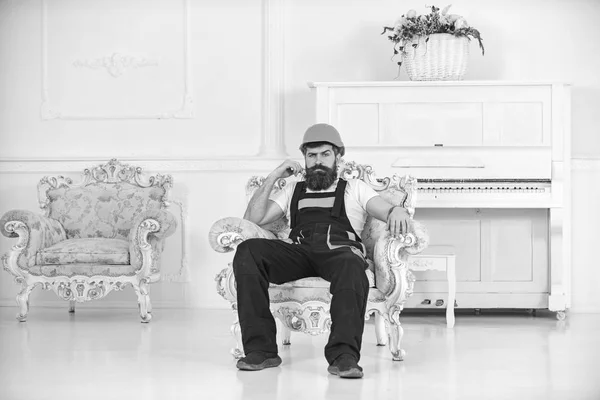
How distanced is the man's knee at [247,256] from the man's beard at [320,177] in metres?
0.49

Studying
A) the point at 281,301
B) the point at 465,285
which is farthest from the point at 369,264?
the point at 465,285

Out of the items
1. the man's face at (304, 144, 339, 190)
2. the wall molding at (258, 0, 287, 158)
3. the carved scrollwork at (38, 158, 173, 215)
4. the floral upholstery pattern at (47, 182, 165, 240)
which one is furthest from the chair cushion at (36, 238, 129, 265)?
the man's face at (304, 144, 339, 190)

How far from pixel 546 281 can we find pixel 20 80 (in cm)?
394

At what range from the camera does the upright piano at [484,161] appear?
5.50 meters

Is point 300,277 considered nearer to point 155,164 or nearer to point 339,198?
point 339,198

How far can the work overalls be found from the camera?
360 centimetres

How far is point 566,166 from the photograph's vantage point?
5.68 meters

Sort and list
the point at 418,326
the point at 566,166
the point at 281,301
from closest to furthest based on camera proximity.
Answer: the point at 281,301, the point at 418,326, the point at 566,166

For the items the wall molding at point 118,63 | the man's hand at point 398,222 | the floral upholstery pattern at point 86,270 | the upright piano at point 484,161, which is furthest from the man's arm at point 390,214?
the wall molding at point 118,63

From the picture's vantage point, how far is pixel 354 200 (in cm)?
426

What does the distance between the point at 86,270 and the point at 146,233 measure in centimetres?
44

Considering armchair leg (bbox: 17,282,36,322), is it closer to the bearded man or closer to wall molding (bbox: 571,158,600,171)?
the bearded man

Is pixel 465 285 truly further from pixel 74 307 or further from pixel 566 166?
pixel 74 307

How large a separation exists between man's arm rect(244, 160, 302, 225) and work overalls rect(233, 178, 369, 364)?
0.14 meters
